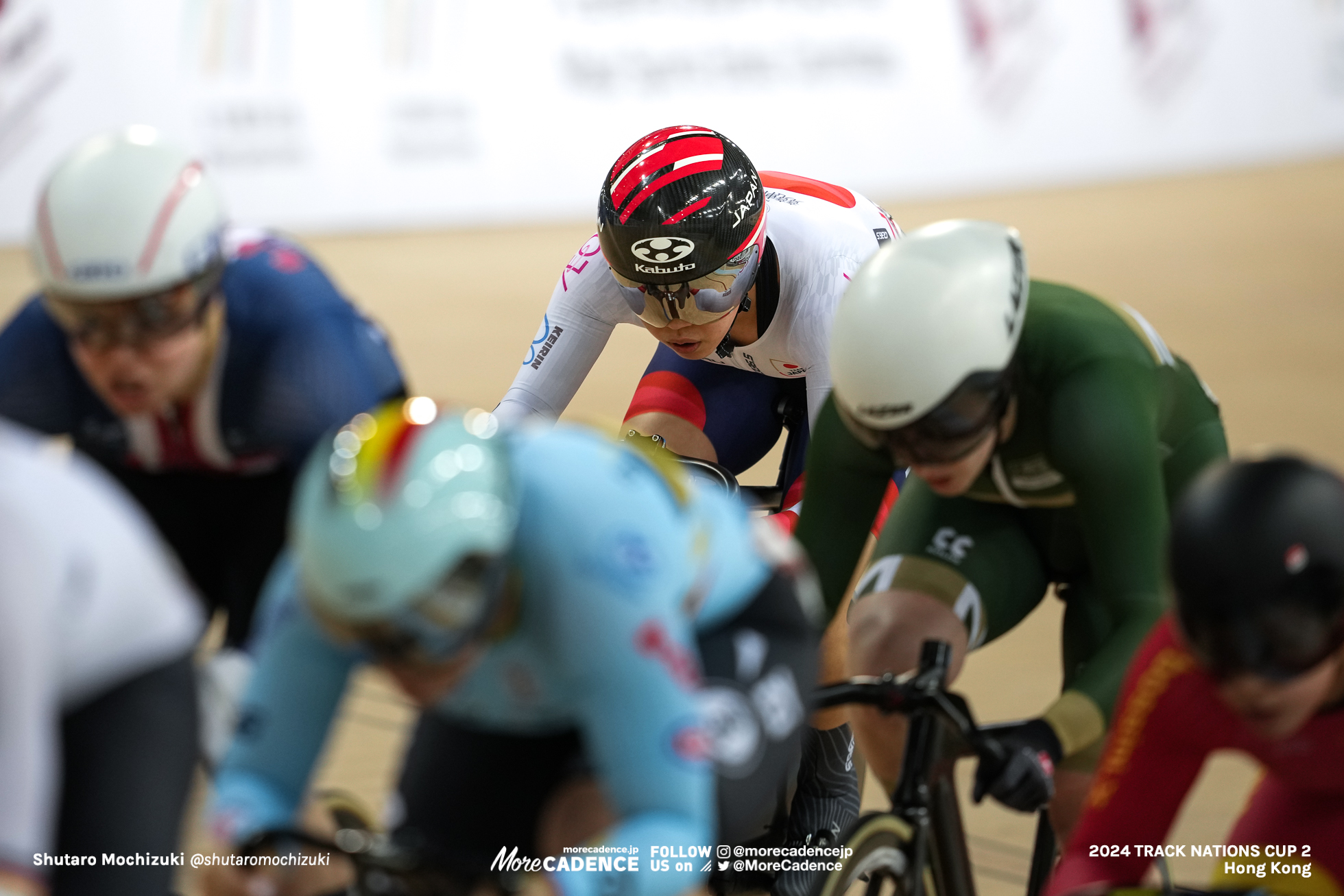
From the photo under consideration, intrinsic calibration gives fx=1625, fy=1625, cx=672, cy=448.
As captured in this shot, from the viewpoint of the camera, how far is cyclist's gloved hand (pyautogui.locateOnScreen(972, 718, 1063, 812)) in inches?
98.7

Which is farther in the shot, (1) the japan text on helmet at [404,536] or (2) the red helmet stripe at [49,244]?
(2) the red helmet stripe at [49,244]

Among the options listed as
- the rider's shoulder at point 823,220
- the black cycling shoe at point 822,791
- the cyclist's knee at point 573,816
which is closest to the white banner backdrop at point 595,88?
the rider's shoulder at point 823,220

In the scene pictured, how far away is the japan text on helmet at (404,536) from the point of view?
5.86 ft

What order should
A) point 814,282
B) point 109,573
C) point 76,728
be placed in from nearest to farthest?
point 109,573, point 76,728, point 814,282

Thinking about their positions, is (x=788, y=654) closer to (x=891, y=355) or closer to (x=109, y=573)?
(x=891, y=355)

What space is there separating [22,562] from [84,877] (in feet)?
2.13

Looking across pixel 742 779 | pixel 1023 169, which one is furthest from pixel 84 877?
pixel 1023 169

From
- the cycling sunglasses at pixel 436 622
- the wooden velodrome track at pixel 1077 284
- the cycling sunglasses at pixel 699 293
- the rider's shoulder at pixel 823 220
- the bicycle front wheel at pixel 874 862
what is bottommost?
the wooden velodrome track at pixel 1077 284

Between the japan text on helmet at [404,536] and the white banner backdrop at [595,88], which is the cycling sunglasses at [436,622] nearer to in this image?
the japan text on helmet at [404,536]

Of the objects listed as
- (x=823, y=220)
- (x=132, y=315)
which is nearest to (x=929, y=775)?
(x=132, y=315)

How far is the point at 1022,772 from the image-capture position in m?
2.50

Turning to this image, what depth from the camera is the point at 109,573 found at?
6.45 feet

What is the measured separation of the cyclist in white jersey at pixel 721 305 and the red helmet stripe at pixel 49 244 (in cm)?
122

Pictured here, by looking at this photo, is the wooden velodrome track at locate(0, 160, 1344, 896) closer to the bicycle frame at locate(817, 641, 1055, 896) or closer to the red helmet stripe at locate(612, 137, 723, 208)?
the bicycle frame at locate(817, 641, 1055, 896)
